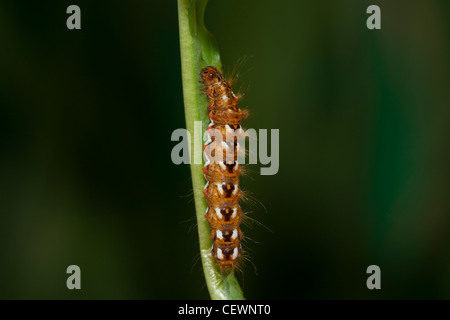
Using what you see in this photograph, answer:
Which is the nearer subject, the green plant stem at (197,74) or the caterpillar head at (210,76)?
the green plant stem at (197,74)

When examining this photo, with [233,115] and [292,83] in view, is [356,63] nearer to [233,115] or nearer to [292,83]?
[292,83]

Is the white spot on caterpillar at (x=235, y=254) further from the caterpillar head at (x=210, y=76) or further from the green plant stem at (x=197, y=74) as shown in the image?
the caterpillar head at (x=210, y=76)

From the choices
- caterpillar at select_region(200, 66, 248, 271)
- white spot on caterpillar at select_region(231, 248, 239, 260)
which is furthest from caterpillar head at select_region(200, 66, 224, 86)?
white spot on caterpillar at select_region(231, 248, 239, 260)

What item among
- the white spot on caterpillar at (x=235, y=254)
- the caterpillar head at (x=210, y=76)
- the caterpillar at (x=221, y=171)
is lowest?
the white spot on caterpillar at (x=235, y=254)

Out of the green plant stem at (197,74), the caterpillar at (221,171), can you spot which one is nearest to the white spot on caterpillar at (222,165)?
the caterpillar at (221,171)

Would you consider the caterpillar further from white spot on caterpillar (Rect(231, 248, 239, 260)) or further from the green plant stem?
the green plant stem
